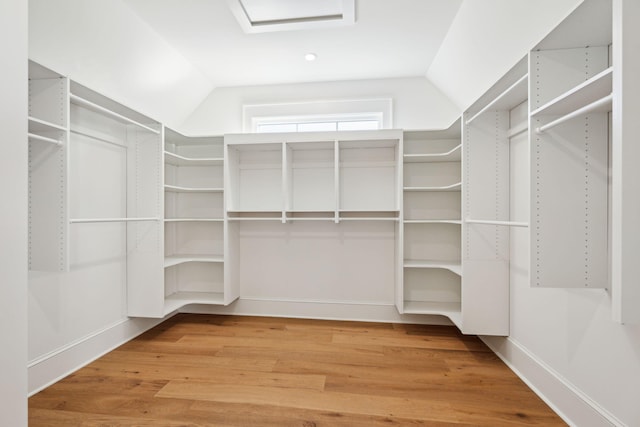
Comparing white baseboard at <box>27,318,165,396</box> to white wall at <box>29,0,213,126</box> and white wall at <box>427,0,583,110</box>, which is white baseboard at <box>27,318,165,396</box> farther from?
white wall at <box>427,0,583,110</box>

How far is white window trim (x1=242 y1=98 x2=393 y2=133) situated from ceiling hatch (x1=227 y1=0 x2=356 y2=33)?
103cm

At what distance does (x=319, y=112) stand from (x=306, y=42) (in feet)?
2.83

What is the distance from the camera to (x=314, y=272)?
342cm

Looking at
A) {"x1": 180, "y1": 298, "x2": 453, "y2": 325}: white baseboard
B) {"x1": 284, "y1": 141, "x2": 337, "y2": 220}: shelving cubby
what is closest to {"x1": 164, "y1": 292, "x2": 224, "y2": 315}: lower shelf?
{"x1": 180, "y1": 298, "x2": 453, "y2": 325}: white baseboard

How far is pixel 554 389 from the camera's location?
72.2 inches

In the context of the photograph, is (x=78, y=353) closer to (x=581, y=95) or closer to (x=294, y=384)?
(x=294, y=384)

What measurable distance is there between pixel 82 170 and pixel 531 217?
3.03 metres

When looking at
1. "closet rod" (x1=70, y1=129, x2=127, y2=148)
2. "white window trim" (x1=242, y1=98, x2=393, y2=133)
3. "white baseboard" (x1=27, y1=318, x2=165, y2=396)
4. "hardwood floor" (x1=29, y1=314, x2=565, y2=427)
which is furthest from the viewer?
"white window trim" (x1=242, y1=98, x2=393, y2=133)

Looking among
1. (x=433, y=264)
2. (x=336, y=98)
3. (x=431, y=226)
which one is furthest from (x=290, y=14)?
(x=433, y=264)

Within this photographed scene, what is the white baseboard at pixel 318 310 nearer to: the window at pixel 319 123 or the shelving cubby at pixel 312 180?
the shelving cubby at pixel 312 180

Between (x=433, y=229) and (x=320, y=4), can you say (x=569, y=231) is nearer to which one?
(x=433, y=229)

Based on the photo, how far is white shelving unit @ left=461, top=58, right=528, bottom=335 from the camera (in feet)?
7.82

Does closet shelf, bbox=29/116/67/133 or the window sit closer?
closet shelf, bbox=29/116/67/133

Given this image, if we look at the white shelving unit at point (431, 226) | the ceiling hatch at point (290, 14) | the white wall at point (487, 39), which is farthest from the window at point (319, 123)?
the ceiling hatch at point (290, 14)
